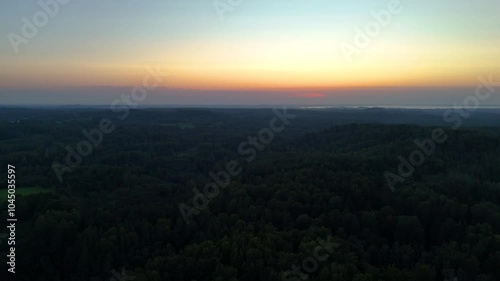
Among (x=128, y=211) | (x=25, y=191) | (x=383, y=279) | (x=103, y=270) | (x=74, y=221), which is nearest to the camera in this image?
(x=383, y=279)

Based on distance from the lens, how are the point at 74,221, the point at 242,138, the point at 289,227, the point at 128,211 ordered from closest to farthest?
1. the point at 289,227
2. the point at 74,221
3. the point at 128,211
4. the point at 242,138

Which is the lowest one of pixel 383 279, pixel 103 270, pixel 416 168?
pixel 103 270

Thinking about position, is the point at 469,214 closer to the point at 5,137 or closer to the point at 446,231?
the point at 446,231

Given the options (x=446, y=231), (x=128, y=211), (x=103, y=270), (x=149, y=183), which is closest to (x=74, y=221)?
(x=128, y=211)

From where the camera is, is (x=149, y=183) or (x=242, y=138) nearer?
(x=149, y=183)

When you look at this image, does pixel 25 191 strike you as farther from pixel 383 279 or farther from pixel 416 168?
pixel 416 168

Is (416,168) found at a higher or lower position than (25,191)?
higher

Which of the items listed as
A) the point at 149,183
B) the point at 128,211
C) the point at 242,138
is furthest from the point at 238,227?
the point at 242,138

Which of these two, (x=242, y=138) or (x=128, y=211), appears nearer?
(x=128, y=211)

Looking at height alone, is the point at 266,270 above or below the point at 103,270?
above
